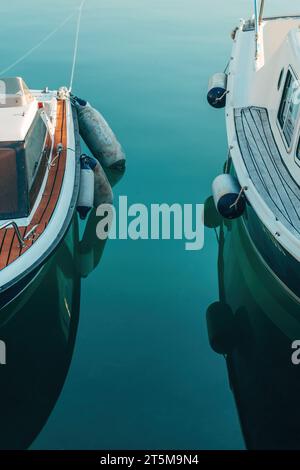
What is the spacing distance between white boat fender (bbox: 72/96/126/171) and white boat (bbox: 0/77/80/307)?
1.30 metres

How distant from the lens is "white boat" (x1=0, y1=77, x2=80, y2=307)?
8383 millimetres

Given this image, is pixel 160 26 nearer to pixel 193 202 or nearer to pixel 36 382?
pixel 193 202

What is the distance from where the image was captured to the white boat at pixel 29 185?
27.5ft

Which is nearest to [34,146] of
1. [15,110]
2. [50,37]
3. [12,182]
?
[15,110]

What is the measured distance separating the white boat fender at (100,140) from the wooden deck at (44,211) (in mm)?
1017

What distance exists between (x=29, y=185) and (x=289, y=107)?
15.8 feet

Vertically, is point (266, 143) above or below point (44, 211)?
above

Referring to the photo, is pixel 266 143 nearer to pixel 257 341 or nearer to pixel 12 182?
pixel 257 341

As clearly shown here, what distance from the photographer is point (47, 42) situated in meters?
21.1

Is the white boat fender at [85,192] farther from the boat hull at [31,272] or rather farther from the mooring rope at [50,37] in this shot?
the mooring rope at [50,37]

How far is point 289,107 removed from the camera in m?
10.3

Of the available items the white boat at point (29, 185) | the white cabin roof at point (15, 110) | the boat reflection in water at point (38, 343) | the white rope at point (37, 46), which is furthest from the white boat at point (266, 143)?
the white rope at point (37, 46)

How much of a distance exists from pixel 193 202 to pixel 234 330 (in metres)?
3.88
